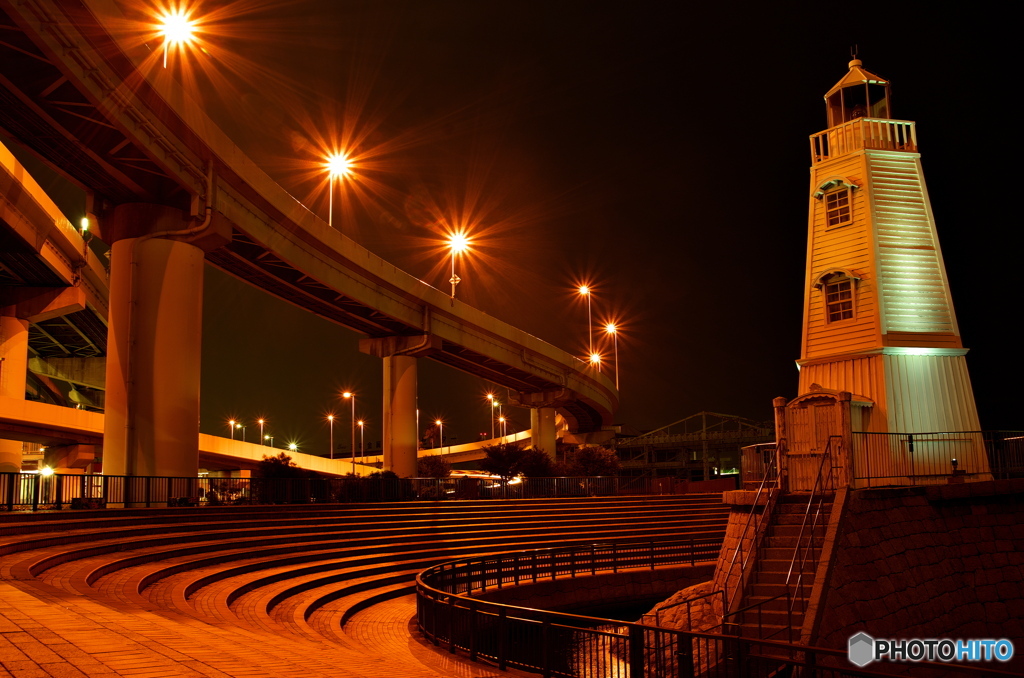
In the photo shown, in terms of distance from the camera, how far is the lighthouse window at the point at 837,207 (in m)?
25.1

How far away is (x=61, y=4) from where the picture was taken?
17.4 metres

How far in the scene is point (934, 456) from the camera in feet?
70.2

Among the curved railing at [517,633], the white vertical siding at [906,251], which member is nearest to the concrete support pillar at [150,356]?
the curved railing at [517,633]

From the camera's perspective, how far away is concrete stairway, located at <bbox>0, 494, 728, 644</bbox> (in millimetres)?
12430

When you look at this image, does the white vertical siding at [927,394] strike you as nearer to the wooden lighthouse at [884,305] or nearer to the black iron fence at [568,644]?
the wooden lighthouse at [884,305]

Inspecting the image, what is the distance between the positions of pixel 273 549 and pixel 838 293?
16.9 meters

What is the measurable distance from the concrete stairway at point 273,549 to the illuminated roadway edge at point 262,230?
9.10 metres

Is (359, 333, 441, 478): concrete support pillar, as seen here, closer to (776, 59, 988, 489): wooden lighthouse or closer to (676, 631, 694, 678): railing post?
(776, 59, 988, 489): wooden lighthouse

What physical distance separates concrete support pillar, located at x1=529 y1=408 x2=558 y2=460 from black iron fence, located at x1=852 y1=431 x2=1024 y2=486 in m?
42.8

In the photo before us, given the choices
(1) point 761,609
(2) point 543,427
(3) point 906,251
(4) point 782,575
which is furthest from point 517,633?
(2) point 543,427

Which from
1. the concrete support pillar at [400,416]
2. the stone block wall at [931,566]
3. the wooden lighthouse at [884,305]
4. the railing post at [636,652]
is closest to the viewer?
the railing post at [636,652]

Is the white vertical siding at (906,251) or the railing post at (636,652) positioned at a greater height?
the white vertical siding at (906,251)

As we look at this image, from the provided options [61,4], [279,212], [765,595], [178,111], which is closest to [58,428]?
[279,212]

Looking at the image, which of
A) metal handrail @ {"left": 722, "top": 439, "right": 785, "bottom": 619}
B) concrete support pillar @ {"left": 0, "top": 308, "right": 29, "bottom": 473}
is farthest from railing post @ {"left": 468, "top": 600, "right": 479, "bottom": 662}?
concrete support pillar @ {"left": 0, "top": 308, "right": 29, "bottom": 473}
